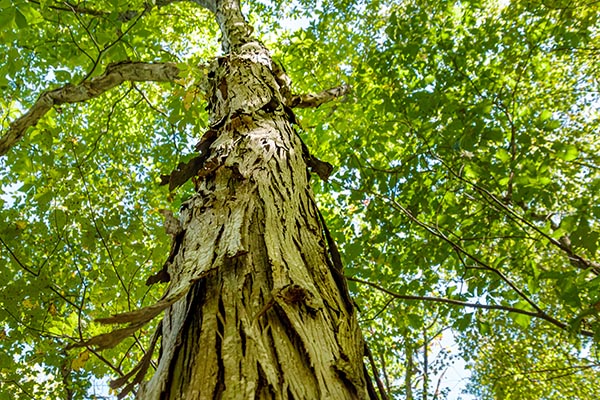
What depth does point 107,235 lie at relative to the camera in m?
4.19

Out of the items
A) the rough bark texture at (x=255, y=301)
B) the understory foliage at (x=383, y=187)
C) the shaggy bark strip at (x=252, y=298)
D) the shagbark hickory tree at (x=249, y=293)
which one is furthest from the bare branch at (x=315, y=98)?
the rough bark texture at (x=255, y=301)

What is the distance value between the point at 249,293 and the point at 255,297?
0.07 feet

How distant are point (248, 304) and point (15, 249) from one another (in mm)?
4363

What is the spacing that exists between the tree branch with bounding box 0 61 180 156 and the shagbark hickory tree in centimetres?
181

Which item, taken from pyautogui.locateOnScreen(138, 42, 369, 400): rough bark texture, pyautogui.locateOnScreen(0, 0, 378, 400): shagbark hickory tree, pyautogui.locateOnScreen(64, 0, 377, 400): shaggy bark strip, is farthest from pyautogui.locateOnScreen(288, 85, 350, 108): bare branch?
pyautogui.locateOnScreen(138, 42, 369, 400): rough bark texture

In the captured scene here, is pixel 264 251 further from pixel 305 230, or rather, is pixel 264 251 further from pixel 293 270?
pixel 305 230

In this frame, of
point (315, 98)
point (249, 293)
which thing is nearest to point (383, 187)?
point (315, 98)

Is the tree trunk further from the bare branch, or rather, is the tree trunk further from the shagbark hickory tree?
the bare branch

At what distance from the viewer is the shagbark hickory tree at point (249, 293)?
31.8 inches

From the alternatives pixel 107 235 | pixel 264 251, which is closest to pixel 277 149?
pixel 264 251

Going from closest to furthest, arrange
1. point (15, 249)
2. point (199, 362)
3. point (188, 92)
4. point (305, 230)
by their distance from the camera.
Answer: point (199, 362)
point (305, 230)
point (188, 92)
point (15, 249)

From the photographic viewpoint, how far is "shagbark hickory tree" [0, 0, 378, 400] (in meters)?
0.81

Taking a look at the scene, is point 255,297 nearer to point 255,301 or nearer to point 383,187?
point 255,301

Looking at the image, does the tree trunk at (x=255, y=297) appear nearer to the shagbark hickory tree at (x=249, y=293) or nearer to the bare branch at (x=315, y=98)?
the shagbark hickory tree at (x=249, y=293)
